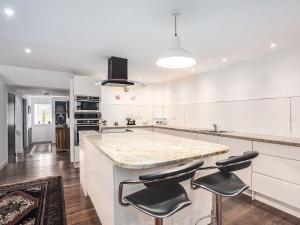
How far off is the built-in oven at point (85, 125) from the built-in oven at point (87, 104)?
25cm

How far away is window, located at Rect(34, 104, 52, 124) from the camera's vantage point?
→ 8.20 meters

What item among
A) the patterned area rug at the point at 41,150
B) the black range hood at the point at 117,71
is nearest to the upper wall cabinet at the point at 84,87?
the black range hood at the point at 117,71

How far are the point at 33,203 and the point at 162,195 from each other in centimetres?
213

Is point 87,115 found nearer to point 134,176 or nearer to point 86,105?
point 86,105

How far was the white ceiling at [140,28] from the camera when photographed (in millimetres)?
1713

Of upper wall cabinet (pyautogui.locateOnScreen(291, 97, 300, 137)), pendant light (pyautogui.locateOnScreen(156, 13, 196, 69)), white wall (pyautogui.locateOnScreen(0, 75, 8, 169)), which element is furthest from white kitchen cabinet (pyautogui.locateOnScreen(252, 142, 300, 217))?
white wall (pyautogui.locateOnScreen(0, 75, 8, 169))

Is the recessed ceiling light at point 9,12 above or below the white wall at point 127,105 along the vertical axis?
above

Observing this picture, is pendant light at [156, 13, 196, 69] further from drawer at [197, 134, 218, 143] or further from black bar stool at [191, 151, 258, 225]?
drawer at [197, 134, 218, 143]

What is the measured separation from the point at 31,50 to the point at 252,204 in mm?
4103

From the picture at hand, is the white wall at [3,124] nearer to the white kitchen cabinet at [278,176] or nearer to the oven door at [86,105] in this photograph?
the oven door at [86,105]

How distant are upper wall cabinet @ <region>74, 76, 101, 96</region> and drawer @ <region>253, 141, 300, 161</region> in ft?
11.4

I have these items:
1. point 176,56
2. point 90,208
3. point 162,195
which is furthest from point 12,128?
point 162,195

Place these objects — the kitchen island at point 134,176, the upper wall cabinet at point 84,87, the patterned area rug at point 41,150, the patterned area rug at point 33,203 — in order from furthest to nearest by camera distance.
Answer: the patterned area rug at point 41,150
the upper wall cabinet at point 84,87
the patterned area rug at point 33,203
the kitchen island at point 134,176

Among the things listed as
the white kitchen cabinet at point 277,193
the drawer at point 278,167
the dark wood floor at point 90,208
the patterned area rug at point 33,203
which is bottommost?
the dark wood floor at point 90,208
